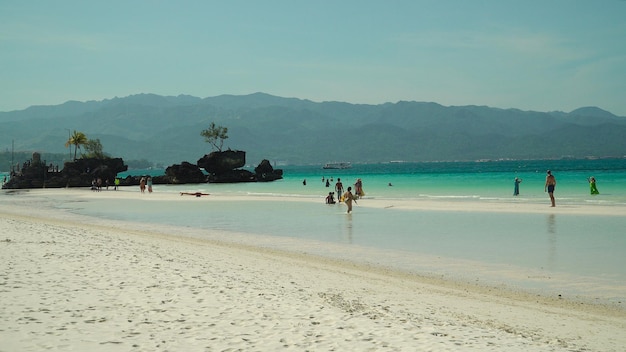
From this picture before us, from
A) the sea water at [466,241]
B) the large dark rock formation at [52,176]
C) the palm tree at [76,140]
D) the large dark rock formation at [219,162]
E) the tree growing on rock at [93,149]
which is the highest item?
the palm tree at [76,140]

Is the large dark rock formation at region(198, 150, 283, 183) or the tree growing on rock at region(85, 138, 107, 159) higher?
the tree growing on rock at region(85, 138, 107, 159)

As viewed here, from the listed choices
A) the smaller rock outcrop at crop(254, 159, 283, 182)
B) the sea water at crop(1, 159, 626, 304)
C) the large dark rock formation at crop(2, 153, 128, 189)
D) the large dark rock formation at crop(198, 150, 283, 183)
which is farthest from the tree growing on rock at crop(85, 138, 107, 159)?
the sea water at crop(1, 159, 626, 304)

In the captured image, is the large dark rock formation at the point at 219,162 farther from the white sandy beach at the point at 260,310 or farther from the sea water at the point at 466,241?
the white sandy beach at the point at 260,310

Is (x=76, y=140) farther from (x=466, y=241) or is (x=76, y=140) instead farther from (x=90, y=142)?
(x=466, y=241)

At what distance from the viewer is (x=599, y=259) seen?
14.1 metres

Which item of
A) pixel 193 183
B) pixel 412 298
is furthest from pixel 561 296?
pixel 193 183

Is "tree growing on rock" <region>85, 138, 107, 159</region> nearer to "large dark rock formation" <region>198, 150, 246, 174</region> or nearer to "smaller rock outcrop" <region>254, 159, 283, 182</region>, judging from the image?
"large dark rock formation" <region>198, 150, 246, 174</region>

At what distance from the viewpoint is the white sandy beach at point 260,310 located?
693 cm

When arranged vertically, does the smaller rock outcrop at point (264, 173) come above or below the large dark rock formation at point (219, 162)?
below

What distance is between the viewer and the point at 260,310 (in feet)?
28.0

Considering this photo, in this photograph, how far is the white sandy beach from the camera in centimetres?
693

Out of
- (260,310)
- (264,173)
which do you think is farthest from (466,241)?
(264,173)

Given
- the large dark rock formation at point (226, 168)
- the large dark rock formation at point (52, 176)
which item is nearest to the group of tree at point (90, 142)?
the large dark rock formation at point (226, 168)

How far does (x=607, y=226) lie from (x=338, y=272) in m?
14.0
